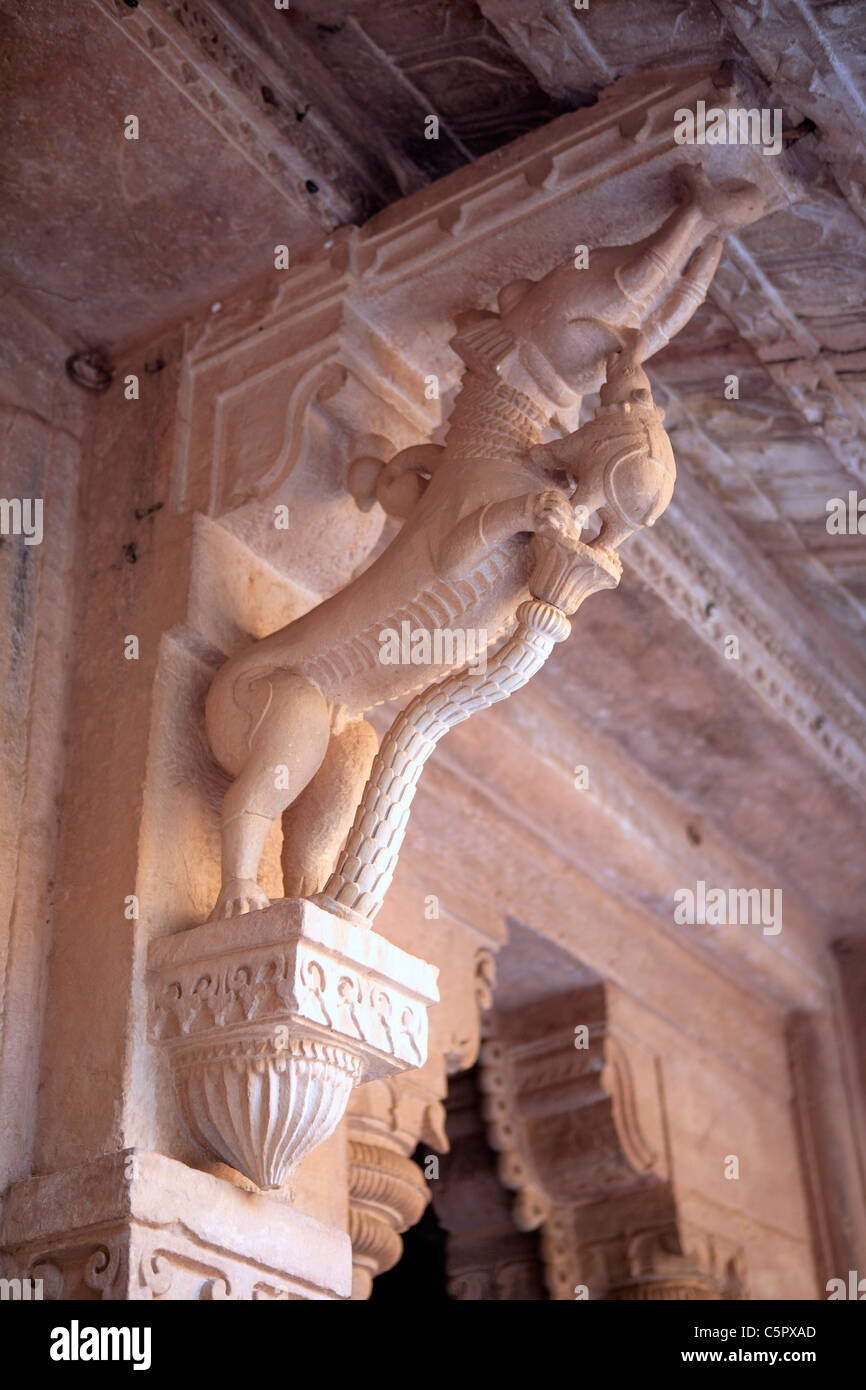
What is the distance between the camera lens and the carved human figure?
3.00 meters

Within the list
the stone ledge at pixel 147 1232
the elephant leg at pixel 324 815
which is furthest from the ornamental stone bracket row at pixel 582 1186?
the stone ledge at pixel 147 1232

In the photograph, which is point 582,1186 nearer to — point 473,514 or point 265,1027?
point 265,1027

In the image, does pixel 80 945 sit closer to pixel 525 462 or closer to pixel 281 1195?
pixel 281 1195

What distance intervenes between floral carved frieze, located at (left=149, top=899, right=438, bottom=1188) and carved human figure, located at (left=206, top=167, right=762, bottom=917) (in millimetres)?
122

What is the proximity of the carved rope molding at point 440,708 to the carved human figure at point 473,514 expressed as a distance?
0.06 meters

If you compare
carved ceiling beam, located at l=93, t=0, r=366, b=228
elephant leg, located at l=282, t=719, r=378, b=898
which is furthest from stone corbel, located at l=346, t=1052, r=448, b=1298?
Answer: carved ceiling beam, located at l=93, t=0, r=366, b=228

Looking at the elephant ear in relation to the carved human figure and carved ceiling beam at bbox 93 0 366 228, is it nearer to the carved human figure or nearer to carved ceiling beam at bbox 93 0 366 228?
the carved human figure

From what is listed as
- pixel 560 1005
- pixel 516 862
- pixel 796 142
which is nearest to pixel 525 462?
pixel 796 142

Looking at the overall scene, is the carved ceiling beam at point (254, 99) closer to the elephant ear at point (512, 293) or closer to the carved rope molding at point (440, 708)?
the elephant ear at point (512, 293)

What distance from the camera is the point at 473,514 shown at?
3023mm

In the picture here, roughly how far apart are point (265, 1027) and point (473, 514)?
0.97 meters

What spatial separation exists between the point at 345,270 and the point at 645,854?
8.30ft

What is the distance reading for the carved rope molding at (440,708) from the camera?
294 cm

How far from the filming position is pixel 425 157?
369 centimetres
